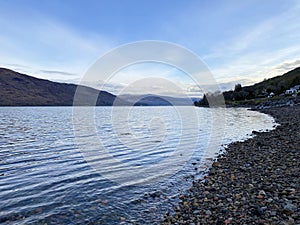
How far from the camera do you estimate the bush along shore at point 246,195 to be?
6.32 metres

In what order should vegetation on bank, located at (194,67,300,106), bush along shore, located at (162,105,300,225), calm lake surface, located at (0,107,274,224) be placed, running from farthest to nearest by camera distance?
vegetation on bank, located at (194,67,300,106), calm lake surface, located at (0,107,274,224), bush along shore, located at (162,105,300,225)

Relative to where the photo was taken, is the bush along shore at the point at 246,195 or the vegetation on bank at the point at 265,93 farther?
the vegetation on bank at the point at 265,93

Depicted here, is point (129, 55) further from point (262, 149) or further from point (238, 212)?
point (238, 212)

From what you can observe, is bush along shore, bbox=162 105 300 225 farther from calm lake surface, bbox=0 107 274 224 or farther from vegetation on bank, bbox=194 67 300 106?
vegetation on bank, bbox=194 67 300 106

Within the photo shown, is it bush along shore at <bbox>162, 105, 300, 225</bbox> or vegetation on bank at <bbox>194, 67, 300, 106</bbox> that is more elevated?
vegetation on bank at <bbox>194, 67, 300, 106</bbox>

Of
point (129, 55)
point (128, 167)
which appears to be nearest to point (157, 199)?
point (128, 167)

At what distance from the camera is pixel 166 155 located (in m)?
16.8

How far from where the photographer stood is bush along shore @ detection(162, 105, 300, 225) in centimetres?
632

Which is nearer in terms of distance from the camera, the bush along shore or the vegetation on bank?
the bush along shore

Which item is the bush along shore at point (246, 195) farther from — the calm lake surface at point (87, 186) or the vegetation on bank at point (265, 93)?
the vegetation on bank at point (265, 93)

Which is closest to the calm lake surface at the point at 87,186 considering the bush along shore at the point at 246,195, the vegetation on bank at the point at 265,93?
the bush along shore at the point at 246,195

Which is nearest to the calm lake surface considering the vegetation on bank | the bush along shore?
the bush along shore

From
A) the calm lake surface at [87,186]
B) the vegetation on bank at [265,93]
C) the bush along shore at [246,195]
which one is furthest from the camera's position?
the vegetation on bank at [265,93]

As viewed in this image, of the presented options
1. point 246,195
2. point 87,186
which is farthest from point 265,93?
point 87,186
